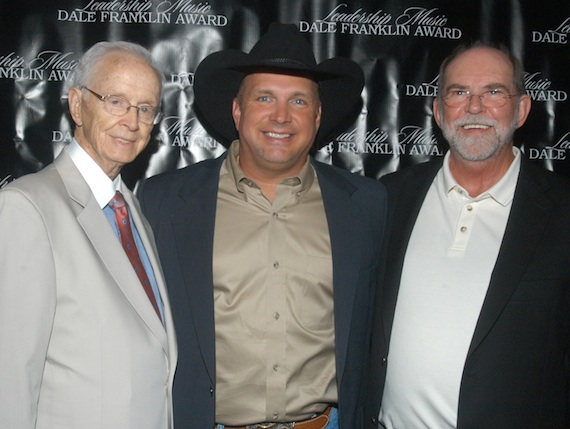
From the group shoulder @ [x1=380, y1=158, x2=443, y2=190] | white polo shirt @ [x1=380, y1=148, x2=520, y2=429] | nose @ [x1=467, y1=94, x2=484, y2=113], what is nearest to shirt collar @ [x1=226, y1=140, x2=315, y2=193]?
shoulder @ [x1=380, y1=158, x2=443, y2=190]

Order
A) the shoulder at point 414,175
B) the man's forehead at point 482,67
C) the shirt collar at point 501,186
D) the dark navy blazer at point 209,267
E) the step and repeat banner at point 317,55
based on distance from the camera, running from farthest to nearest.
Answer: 1. the step and repeat banner at point 317,55
2. the shoulder at point 414,175
3. the man's forehead at point 482,67
4. the shirt collar at point 501,186
5. the dark navy blazer at point 209,267

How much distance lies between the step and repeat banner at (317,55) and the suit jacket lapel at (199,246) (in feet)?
2.96

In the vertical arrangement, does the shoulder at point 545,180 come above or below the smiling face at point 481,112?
below

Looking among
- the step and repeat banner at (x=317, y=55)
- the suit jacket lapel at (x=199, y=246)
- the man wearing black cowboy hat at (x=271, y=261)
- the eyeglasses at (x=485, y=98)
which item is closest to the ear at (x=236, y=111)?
the man wearing black cowboy hat at (x=271, y=261)

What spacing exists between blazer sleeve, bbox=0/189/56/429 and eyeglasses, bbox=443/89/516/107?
1726 mm

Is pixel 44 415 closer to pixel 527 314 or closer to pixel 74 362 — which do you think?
pixel 74 362

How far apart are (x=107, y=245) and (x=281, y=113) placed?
3.26ft

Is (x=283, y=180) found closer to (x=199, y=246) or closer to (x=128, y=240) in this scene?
(x=199, y=246)

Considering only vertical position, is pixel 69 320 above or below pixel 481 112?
below

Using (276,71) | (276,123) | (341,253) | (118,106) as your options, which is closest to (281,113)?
(276,123)

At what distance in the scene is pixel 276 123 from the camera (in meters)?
2.49

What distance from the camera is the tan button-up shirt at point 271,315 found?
7.73 ft

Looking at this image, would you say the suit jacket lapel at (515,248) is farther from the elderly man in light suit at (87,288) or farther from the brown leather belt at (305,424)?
the elderly man in light suit at (87,288)

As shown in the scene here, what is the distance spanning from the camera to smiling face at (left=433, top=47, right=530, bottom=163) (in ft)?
8.02
